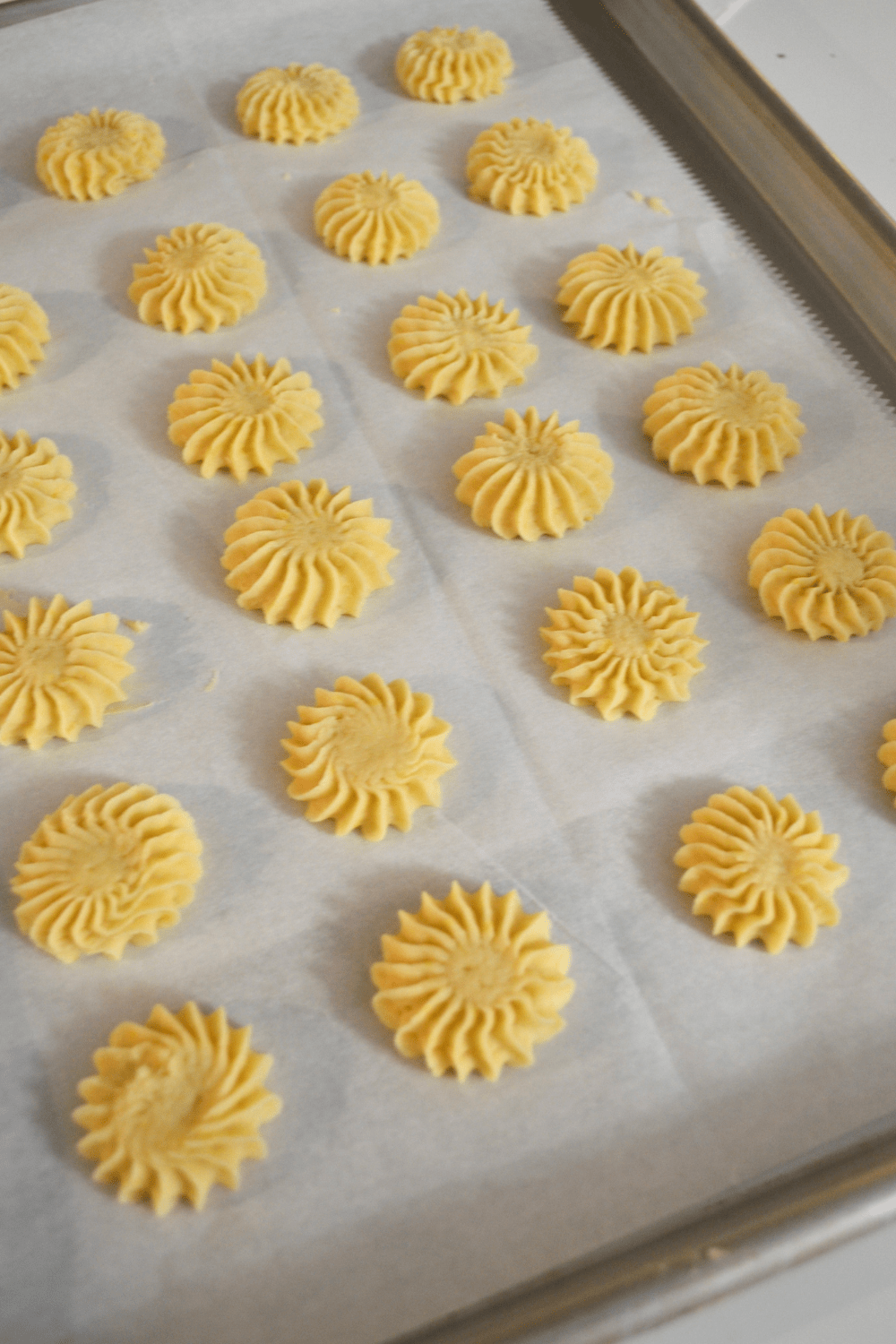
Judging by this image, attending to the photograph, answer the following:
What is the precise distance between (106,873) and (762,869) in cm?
93

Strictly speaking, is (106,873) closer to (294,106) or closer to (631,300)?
(631,300)

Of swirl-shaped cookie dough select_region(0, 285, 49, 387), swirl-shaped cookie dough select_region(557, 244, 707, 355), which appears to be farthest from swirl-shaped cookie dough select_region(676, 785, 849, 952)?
swirl-shaped cookie dough select_region(0, 285, 49, 387)

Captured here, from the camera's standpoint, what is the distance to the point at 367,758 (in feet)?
5.65

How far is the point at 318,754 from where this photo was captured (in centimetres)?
172

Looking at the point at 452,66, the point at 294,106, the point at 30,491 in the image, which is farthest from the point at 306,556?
the point at 452,66

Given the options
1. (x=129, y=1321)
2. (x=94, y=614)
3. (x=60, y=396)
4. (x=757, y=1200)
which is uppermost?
(x=60, y=396)

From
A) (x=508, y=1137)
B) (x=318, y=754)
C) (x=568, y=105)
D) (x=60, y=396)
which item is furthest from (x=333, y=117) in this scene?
(x=508, y=1137)

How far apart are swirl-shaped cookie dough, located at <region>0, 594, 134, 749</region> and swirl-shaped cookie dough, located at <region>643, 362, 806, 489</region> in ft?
3.41

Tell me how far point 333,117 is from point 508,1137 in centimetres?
220

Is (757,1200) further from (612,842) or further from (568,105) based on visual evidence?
(568,105)

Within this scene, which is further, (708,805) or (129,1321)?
(708,805)

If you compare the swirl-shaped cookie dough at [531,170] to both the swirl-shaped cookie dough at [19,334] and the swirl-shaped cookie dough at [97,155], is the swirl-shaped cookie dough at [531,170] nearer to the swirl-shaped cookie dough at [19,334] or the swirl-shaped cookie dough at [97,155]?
the swirl-shaped cookie dough at [97,155]

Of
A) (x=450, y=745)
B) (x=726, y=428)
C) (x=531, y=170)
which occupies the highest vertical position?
(x=531, y=170)

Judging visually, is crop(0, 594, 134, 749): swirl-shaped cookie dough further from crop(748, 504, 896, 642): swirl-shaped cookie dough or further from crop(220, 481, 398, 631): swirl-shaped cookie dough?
crop(748, 504, 896, 642): swirl-shaped cookie dough
